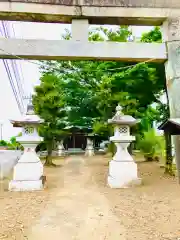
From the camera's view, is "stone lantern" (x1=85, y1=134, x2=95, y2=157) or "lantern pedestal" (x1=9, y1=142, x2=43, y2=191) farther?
"stone lantern" (x1=85, y1=134, x2=95, y2=157)

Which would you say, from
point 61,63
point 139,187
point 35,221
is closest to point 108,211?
point 35,221

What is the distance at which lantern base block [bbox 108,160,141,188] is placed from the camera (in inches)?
301

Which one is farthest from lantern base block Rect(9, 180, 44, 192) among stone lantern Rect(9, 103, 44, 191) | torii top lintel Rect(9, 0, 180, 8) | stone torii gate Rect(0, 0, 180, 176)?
torii top lintel Rect(9, 0, 180, 8)

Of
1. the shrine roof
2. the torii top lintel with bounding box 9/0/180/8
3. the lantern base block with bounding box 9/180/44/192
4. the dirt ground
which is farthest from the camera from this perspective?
the lantern base block with bounding box 9/180/44/192

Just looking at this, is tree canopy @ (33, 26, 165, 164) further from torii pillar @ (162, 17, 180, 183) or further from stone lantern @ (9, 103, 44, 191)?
stone lantern @ (9, 103, 44, 191)

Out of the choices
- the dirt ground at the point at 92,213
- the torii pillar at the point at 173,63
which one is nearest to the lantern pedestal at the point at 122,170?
the dirt ground at the point at 92,213

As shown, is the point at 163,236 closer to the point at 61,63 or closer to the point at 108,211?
the point at 108,211

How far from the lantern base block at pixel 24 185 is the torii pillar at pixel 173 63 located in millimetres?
4331

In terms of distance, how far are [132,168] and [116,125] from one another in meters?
1.39

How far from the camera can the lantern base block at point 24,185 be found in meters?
7.24

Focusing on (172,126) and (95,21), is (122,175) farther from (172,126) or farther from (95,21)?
(172,126)

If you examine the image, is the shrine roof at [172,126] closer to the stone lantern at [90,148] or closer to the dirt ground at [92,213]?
the dirt ground at [92,213]

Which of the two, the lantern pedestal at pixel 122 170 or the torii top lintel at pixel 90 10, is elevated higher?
the torii top lintel at pixel 90 10

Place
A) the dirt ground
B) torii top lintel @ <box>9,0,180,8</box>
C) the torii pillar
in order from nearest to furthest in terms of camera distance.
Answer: the dirt ground < the torii pillar < torii top lintel @ <box>9,0,180,8</box>
